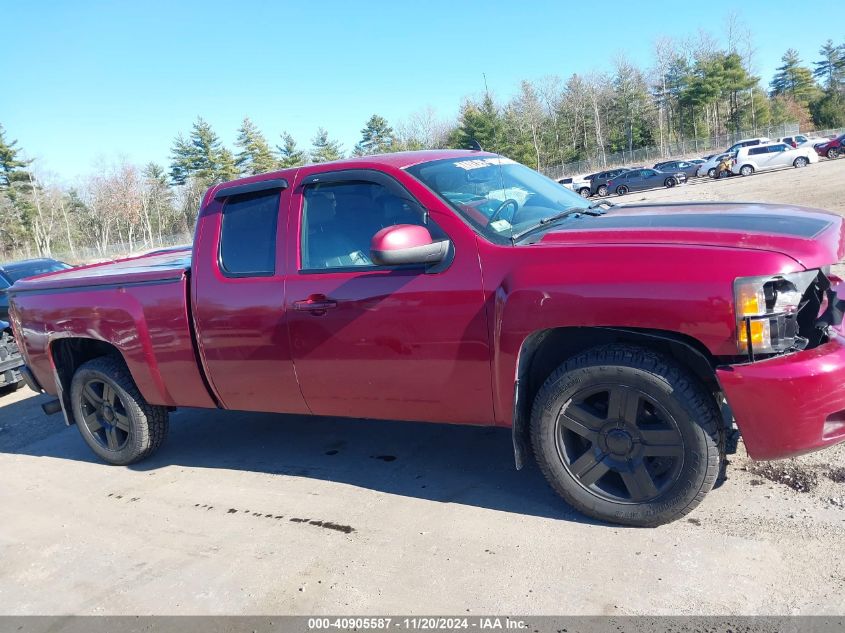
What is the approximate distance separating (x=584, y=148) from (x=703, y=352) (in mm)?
82739

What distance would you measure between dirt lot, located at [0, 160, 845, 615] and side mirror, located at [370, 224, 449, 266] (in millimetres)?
1422

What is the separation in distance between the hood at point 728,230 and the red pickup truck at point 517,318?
15mm

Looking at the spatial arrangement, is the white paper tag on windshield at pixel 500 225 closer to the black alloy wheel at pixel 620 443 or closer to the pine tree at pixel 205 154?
the black alloy wheel at pixel 620 443

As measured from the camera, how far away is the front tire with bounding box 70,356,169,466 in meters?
4.74

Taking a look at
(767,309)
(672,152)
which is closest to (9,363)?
(767,309)

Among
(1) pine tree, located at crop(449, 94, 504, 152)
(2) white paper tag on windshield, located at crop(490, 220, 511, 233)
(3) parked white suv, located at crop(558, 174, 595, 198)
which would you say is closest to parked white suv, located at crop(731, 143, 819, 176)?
(3) parked white suv, located at crop(558, 174, 595, 198)

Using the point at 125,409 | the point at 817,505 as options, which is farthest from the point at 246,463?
the point at 817,505

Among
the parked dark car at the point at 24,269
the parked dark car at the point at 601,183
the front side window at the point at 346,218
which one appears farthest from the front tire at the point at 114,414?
the parked dark car at the point at 601,183

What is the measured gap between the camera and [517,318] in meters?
3.04

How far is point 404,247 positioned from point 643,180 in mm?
40944

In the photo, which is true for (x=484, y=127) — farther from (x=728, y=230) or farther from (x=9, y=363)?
(x=728, y=230)

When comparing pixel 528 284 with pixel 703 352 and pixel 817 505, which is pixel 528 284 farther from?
pixel 817 505

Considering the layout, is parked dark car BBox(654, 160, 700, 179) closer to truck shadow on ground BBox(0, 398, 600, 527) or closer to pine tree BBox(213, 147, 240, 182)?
truck shadow on ground BBox(0, 398, 600, 527)

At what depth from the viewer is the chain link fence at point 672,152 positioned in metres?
65.9
